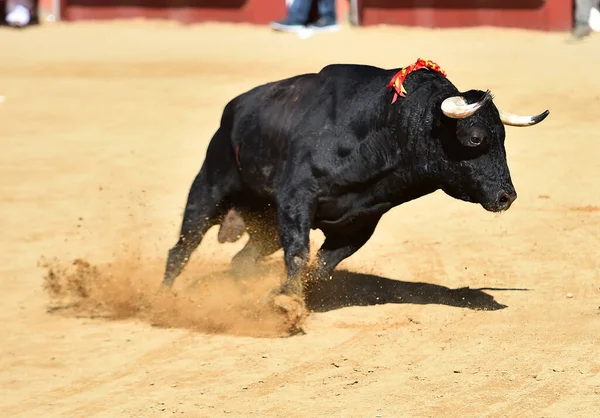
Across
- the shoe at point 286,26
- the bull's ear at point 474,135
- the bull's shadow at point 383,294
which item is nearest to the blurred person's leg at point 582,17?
the shoe at point 286,26

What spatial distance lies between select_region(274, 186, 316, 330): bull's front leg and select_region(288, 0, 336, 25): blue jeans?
10435 millimetres

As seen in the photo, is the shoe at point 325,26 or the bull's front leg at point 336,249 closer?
the bull's front leg at point 336,249

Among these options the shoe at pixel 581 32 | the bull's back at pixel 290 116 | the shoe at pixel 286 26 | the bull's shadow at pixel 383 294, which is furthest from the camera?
the shoe at pixel 286 26

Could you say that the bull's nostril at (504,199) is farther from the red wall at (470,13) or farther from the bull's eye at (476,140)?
the red wall at (470,13)

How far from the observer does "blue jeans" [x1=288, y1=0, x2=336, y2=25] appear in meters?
17.3

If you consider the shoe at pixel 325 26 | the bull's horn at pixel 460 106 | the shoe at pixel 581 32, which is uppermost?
the bull's horn at pixel 460 106

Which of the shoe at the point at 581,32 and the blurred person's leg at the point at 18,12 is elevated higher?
the shoe at the point at 581,32

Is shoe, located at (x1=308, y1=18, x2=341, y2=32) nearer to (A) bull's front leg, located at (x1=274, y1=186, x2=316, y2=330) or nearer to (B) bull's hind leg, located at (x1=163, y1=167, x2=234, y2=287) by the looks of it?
(B) bull's hind leg, located at (x1=163, y1=167, x2=234, y2=287)

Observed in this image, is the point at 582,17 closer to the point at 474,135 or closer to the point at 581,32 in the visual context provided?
the point at 581,32

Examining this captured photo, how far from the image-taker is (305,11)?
17.6 m

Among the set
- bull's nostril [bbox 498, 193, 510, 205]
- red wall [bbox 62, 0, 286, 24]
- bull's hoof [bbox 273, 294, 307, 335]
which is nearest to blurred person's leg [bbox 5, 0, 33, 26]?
red wall [bbox 62, 0, 286, 24]

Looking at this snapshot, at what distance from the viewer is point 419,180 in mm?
7020

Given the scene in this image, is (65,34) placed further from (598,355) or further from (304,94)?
(598,355)

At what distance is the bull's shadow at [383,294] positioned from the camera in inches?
297
